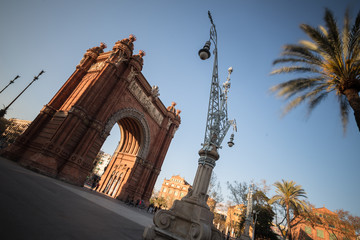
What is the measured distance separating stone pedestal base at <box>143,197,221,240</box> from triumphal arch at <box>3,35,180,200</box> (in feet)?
39.2

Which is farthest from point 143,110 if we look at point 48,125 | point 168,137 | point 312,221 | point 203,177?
point 312,221

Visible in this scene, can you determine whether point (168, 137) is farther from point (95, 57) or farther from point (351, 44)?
point (351, 44)

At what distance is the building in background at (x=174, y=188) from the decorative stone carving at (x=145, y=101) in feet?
129

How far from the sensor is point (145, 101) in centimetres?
2245

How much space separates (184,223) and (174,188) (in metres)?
58.4

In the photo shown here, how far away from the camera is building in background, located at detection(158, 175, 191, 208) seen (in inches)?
2228

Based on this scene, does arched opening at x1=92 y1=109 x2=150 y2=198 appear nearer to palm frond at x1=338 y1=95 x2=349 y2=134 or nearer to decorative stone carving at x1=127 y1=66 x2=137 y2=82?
decorative stone carving at x1=127 y1=66 x2=137 y2=82

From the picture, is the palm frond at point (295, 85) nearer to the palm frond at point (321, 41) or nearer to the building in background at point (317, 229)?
the palm frond at point (321, 41)

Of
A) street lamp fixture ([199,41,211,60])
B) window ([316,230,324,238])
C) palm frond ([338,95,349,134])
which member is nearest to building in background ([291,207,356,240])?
window ([316,230,324,238])

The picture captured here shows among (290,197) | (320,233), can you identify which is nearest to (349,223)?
(290,197)

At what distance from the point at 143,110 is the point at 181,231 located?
18.7m

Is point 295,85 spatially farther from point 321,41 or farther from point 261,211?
point 261,211

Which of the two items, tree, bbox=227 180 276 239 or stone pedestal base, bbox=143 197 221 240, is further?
tree, bbox=227 180 276 239

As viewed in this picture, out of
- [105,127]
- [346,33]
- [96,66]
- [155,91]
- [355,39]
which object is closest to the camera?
[355,39]
